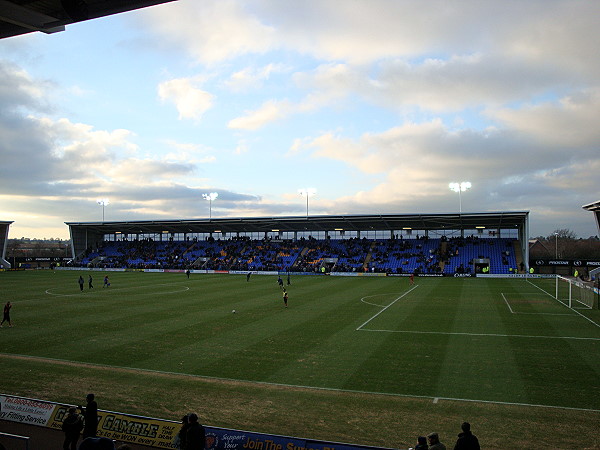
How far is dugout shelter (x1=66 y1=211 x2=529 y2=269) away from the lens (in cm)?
6881

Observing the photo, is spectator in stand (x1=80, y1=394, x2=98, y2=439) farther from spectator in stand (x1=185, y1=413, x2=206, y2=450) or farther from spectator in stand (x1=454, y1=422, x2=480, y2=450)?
spectator in stand (x1=454, y1=422, x2=480, y2=450)

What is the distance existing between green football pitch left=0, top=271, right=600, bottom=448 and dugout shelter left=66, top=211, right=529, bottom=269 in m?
34.0

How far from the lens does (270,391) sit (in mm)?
14750

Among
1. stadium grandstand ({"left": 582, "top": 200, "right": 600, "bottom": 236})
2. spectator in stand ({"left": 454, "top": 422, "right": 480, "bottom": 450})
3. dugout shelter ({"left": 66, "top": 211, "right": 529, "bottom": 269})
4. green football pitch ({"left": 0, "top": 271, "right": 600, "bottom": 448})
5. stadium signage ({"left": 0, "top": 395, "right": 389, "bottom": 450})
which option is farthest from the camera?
dugout shelter ({"left": 66, "top": 211, "right": 529, "bottom": 269})

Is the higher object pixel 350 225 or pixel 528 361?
pixel 350 225

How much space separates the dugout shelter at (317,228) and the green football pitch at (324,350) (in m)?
34.0

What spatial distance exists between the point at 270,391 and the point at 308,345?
6348 millimetres

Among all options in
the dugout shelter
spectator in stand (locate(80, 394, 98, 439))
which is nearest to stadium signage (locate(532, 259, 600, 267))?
the dugout shelter

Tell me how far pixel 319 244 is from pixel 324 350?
63883 mm

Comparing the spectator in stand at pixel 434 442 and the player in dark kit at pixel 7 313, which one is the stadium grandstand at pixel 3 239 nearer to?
the player in dark kit at pixel 7 313

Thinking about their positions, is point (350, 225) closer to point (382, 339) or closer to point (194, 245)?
point (194, 245)

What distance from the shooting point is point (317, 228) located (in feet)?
274

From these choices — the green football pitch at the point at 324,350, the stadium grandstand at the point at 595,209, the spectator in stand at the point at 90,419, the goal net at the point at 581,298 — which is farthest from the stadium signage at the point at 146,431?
the stadium grandstand at the point at 595,209

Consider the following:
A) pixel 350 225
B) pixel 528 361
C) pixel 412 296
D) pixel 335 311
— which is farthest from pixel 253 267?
pixel 528 361
